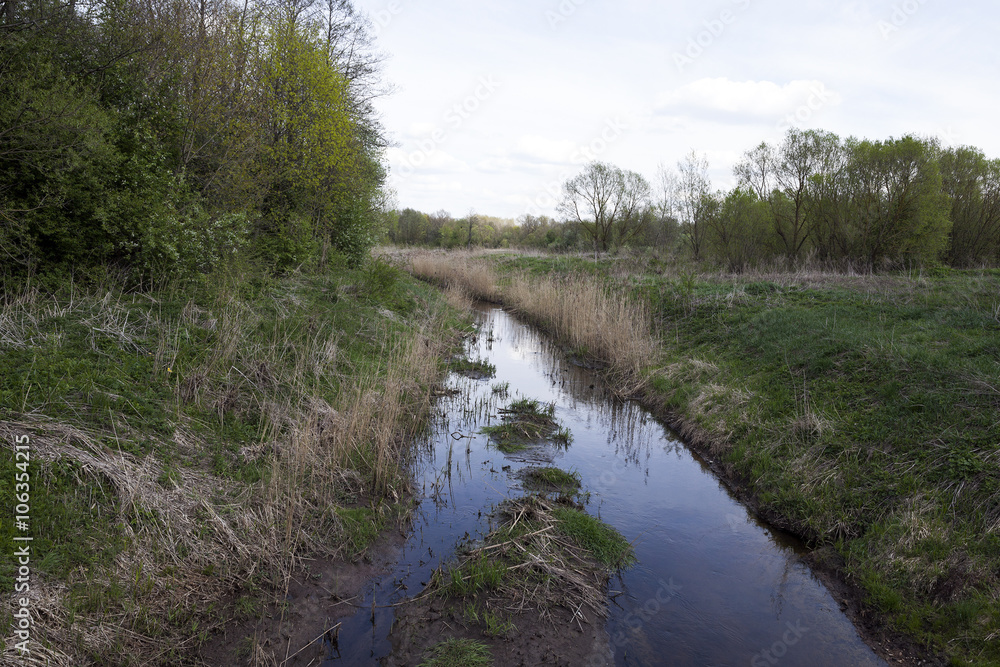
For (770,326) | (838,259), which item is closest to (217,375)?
(770,326)

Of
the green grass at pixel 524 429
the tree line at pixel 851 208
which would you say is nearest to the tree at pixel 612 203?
the tree line at pixel 851 208

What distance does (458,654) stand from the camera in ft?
10.9

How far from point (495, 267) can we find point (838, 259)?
1240 centimetres

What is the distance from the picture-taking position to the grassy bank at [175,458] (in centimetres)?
304

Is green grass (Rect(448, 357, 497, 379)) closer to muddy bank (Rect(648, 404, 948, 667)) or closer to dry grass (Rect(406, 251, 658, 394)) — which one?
dry grass (Rect(406, 251, 658, 394))

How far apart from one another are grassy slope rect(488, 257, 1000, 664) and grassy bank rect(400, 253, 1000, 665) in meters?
0.02

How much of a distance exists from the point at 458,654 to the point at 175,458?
266 centimetres

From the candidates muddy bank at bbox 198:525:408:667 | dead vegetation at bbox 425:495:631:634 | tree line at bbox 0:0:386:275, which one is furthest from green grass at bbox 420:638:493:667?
tree line at bbox 0:0:386:275

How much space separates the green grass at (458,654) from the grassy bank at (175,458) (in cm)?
121

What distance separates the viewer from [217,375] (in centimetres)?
543

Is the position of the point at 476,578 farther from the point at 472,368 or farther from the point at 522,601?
the point at 472,368

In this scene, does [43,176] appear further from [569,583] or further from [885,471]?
[885,471]

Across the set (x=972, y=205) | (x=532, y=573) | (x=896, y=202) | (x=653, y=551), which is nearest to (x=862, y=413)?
(x=653, y=551)

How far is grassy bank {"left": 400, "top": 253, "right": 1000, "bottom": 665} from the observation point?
3871mm
